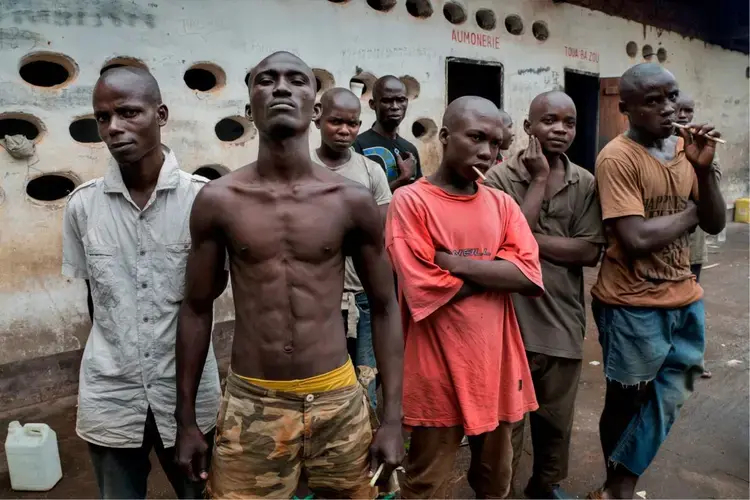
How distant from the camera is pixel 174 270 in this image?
1899 mm

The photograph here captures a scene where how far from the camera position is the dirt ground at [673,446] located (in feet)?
9.70

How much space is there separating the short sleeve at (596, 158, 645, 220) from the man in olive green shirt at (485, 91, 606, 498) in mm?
123

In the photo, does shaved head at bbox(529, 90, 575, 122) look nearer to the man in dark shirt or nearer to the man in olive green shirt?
the man in olive green shirt

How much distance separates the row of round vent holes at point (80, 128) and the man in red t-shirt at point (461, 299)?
2.75 m

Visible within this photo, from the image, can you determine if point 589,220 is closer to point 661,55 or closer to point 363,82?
point 363,82

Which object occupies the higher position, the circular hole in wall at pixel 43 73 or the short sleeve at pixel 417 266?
the circular hole in wall at pixel 43 73

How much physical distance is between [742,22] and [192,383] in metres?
10.9

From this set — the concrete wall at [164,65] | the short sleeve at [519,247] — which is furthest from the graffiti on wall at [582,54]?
the short sleeve at [519,247]

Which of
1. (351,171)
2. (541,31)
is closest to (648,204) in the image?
(351,171)

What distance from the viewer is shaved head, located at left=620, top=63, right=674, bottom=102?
2.45 m

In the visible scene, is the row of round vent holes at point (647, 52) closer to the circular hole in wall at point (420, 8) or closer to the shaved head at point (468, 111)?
the circular hole in wall at point (420, 8)

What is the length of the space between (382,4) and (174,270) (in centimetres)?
428

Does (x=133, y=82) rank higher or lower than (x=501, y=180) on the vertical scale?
higher

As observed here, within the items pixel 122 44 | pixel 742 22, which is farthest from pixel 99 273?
pixel 742 22
